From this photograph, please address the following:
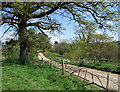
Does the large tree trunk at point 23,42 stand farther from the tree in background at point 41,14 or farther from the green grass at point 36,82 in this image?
the green grass at point 36,82

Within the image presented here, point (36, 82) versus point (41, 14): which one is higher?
point (41, 14)

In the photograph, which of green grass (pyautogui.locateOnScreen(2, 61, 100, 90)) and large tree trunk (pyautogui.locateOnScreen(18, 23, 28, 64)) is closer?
green grass (pyautogui.locateOnScreen(2, 61, 100, 90))

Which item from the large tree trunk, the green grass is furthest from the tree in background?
the green grass

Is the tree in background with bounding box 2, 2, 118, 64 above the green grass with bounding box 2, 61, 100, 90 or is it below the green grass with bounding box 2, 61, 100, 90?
above

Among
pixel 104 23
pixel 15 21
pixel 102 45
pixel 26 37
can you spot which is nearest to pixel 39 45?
pixel 26 37

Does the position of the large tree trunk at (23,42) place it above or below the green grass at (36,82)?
above

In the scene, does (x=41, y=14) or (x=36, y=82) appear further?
(x=41, y=14)

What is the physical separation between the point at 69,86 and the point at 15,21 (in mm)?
6175

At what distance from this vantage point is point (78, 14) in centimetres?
711

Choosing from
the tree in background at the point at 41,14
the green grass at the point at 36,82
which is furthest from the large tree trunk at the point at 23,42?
the green grass at the point at 36,82

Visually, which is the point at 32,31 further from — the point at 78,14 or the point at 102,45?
the point at 102,45

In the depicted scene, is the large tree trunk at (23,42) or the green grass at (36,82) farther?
the large tree trunk at (23,42)

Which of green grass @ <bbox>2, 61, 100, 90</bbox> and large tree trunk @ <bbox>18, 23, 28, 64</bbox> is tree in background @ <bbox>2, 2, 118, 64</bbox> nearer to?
large tree trunk @ <bbox>18, 23, 28, 64</bbox>

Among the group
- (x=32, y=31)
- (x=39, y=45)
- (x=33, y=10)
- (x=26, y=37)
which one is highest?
(x=33, y=10)
